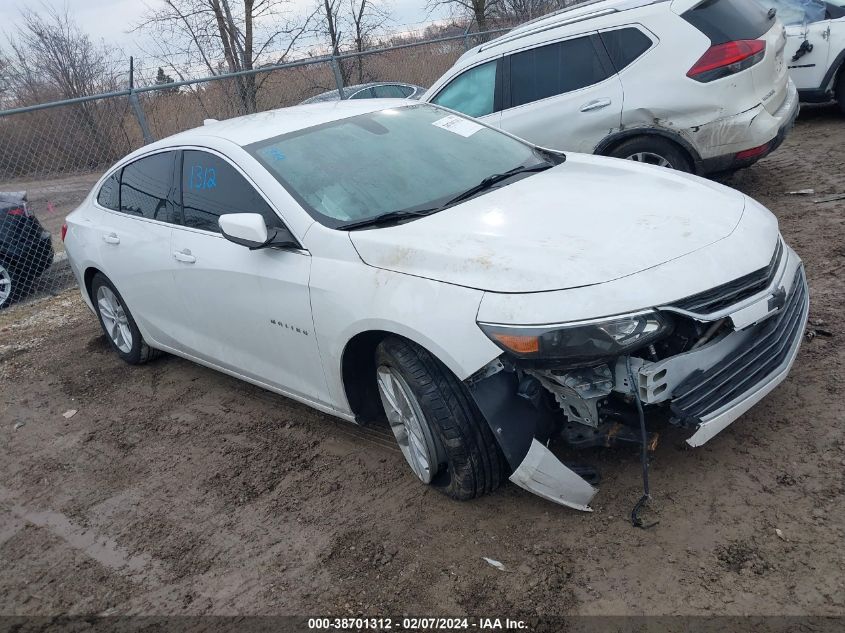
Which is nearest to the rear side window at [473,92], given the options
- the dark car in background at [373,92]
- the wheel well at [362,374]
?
the wheel well at [362,374]

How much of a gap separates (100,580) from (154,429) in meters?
1.49

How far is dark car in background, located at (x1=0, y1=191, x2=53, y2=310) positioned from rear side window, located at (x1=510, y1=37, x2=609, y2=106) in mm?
5595

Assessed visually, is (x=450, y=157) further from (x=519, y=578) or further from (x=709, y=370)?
(x=519, y=578)

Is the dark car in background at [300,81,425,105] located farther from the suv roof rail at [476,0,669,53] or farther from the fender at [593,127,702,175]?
the fender at [593,127,702,175]

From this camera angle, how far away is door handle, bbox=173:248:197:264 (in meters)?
4.30

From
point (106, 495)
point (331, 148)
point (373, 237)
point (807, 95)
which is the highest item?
point (331, 148)

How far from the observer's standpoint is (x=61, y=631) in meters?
3.12

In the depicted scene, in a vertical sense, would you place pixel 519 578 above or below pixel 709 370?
below

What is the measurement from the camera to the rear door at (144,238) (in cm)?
464

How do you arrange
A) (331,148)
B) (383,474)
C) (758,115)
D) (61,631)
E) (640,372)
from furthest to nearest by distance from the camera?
1. (758,115)
2. (331,148)
3. (383,474)
4. (61,631)
5. (640,372)

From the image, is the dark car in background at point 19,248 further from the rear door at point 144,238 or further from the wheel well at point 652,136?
the wheel well at point 652,136

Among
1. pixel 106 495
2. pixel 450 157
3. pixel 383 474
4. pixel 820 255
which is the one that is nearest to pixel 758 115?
pixel 820 255

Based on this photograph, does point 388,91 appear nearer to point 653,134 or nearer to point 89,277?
point 653,134

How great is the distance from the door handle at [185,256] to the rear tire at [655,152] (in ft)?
12.5
